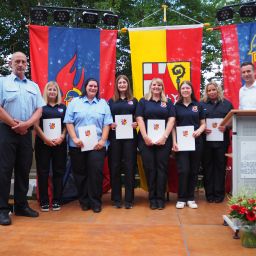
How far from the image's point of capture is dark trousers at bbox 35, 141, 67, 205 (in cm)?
496

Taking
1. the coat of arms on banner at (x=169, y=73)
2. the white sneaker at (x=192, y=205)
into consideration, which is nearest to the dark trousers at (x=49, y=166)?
the white sneaker at (x=192, y=205)

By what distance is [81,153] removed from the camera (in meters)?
4.99

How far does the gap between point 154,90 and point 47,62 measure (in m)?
2.04

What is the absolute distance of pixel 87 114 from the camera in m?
4.97

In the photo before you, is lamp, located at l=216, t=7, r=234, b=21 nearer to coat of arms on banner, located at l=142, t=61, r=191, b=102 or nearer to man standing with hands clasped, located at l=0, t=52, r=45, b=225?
coat of arms on banner, located at l=142, t=61, r=191, b=102

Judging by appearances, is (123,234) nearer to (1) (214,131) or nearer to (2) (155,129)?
(2) (155,129)

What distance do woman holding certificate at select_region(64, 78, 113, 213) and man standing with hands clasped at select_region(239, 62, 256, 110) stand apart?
1.67m

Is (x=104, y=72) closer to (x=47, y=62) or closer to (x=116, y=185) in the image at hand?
(x=47, y=62)

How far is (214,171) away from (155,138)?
1.07m

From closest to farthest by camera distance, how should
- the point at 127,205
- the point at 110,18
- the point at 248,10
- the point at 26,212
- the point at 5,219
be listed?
the point at 5,219 → the point at 26,212 → the point at 127,205 → the point at 248,10 → the point at 110,18

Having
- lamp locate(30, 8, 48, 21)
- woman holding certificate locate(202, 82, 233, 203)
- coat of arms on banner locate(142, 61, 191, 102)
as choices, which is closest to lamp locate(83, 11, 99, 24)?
lamp locate(30, 8, 48, 21)

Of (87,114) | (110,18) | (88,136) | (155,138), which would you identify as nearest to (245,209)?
(155,138)

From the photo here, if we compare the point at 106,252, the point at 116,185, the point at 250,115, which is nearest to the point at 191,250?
the point at 106,252

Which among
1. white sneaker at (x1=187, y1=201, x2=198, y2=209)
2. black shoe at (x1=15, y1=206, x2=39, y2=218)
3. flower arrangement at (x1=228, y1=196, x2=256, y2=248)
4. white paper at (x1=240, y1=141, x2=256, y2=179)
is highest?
white paper at (x1=240, y1=141, x2=256, y2=179)
